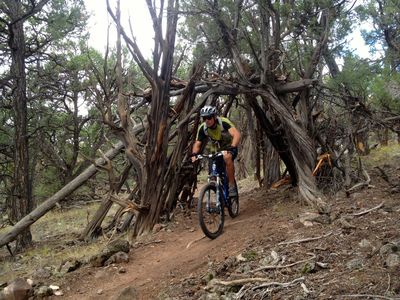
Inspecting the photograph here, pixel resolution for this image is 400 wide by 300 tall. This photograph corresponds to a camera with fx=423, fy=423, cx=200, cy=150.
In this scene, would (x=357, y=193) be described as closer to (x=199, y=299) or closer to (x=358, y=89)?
(x=358, y=89)

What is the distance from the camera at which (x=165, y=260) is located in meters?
5.38

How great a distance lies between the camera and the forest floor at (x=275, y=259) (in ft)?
10.4

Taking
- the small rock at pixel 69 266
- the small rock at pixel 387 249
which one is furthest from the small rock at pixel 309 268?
the small rock at pixel 69 266

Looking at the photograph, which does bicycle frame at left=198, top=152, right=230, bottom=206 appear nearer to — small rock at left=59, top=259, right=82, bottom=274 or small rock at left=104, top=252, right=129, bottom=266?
small rock at left=104, top=252, right=129, bottom=266

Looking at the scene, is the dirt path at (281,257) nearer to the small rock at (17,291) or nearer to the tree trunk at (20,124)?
the small rock at (17,291)

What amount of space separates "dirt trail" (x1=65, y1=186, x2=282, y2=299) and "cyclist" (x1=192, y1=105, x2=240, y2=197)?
843 millimetres

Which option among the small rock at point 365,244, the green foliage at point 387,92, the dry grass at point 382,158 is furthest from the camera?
the dry grass at point 382,158

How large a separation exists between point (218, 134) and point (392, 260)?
12.5ft

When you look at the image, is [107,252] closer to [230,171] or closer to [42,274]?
[42,274]

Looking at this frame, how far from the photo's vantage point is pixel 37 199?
61.6ft

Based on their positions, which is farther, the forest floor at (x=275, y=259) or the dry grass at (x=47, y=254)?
the dry grass at (x=47, y=254)

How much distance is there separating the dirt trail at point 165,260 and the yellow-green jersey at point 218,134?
4.03ft

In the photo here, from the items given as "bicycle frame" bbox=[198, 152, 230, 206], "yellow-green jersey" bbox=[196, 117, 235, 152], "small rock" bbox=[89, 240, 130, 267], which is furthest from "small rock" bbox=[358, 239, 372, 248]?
"small rock" bbox=[89, 240, 130, 267]

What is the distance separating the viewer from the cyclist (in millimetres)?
6121
